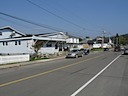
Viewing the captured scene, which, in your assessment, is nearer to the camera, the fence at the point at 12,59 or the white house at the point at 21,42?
the fence at the point at 12,59

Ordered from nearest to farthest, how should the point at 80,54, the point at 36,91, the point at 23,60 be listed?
the point at 36,91 → the point at 23,60 → the point at 80,54

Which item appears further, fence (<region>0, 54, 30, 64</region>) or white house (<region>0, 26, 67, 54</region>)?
white house (<region>0, 26, 67, 54</region>)

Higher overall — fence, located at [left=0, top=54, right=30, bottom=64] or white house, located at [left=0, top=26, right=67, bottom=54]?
white house, located at [left=0, top=26, right=67, bottom=54]

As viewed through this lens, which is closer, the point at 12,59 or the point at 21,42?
the point at 12,59

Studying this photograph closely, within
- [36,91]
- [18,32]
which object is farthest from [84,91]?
[18,32]

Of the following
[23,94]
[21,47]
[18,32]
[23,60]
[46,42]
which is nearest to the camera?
[23,94]

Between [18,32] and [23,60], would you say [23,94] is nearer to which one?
[23,60]

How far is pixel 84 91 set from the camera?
26.6ft

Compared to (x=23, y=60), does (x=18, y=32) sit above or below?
above

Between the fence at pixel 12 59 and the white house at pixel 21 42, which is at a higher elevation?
the white house at pixel 21 42

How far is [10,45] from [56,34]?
749 inches

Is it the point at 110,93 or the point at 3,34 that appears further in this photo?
the point at 3,34

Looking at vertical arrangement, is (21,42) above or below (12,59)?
above

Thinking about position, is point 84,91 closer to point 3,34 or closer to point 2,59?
point 2,59
